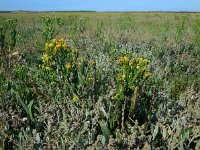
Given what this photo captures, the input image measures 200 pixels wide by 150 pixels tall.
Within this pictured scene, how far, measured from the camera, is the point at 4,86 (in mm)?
4277

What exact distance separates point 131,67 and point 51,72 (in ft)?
3.54

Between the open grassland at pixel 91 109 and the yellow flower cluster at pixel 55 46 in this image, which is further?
the yellow flower cluster at pixel 55 46

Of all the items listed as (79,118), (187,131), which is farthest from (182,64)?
(79,118)

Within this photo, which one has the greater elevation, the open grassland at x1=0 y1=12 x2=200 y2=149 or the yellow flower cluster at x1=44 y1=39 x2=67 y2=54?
the yellow flower cluster at x1=44 y1=39 x2=67 y2=54

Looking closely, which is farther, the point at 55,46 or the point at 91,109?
the point at 55,46

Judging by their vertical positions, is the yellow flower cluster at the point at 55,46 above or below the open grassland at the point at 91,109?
above

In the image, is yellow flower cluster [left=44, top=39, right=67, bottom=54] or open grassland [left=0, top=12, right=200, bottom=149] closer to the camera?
open grassland [left=0, top=12, right=200, bottom=149]

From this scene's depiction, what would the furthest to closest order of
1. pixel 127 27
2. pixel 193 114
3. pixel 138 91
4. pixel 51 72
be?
pixel 127 27
pixel 51 72
pixel 138 91
pixel 193 114

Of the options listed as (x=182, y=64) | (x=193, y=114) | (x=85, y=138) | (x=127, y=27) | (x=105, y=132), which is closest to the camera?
A: (x=85, y=138)

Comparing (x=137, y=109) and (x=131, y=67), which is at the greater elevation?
(x=131, y=67)

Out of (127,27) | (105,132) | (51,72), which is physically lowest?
(105,132)

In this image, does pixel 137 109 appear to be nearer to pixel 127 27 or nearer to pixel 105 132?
pixel 105 132

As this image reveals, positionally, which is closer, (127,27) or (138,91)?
(138,91)

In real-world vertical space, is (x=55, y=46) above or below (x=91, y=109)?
above
